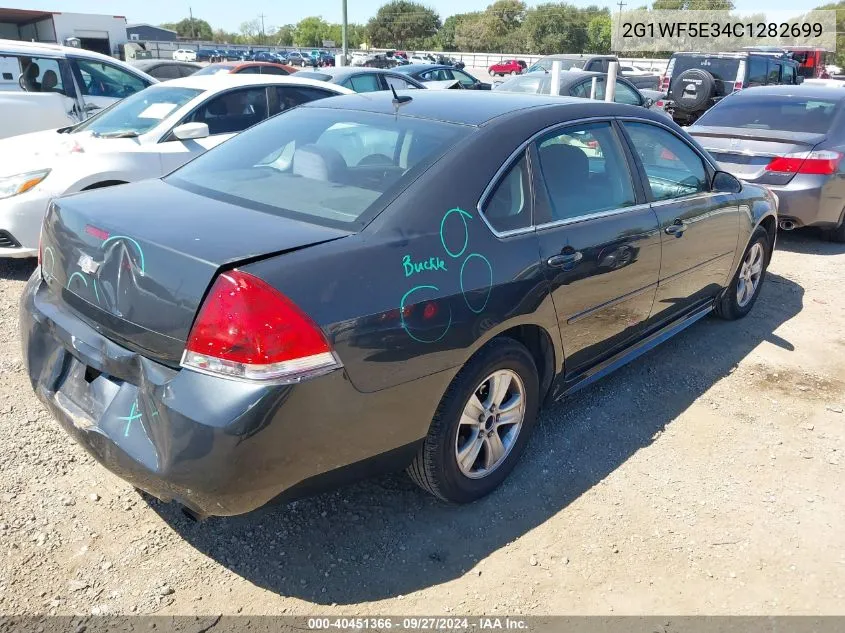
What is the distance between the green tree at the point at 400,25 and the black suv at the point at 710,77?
7962 centimetres

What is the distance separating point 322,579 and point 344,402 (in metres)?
0.77

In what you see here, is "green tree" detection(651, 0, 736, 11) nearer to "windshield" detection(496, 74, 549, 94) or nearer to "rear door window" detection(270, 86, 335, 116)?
"windshield" detection(496, 74, 549, 94)

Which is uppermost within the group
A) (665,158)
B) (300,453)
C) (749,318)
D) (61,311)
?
(665,158)

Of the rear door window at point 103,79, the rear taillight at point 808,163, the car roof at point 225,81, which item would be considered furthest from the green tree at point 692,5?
the car roof at point 225,81

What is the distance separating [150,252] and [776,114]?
7365mm

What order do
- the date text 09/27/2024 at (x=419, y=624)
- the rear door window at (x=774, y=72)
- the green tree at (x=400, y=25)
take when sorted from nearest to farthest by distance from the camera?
the date text 09/27/2024 at (x=419, y=624)
the rear door window at (x=774, y=72)
the green tree at (x=400, y=25)

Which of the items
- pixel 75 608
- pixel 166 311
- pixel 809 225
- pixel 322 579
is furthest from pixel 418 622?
pixel 809 225

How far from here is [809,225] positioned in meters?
7.01

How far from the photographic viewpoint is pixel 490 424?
294cm

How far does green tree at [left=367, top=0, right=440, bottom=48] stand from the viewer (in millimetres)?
89000

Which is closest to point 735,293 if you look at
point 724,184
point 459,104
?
point 724,184

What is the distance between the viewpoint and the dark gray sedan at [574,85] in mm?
11117

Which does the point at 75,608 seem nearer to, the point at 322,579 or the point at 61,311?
the point at 322,579

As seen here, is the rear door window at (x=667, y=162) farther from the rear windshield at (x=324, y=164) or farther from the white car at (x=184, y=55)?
the white car at (x=184, y=55)
